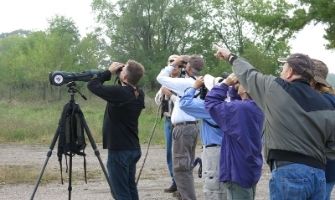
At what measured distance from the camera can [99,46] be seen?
54938 mm

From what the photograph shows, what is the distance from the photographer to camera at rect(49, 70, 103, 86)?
18.3ft

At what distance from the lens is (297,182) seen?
3771mm

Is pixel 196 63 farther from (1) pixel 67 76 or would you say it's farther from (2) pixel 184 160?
(1) pixel 67 76

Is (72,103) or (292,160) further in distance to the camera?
(72,103)

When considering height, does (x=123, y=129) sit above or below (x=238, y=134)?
below

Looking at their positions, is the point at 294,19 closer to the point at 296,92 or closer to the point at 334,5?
the point at 334,5

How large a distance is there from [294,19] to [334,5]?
2263 mm

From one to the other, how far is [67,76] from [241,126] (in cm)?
199

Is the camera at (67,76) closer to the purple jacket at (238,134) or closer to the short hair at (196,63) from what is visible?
the short hair at (196,63)

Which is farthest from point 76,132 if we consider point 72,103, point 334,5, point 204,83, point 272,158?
point 334,5

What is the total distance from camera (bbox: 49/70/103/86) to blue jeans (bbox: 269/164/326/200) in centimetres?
255

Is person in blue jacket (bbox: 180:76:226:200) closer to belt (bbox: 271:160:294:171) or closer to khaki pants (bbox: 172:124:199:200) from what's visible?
khaki pants (bbox: 172:124:199:200)

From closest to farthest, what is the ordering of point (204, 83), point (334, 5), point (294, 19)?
point (204, 83), point (334, 5), point (294, 19)

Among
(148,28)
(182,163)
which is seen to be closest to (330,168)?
(182,163)
